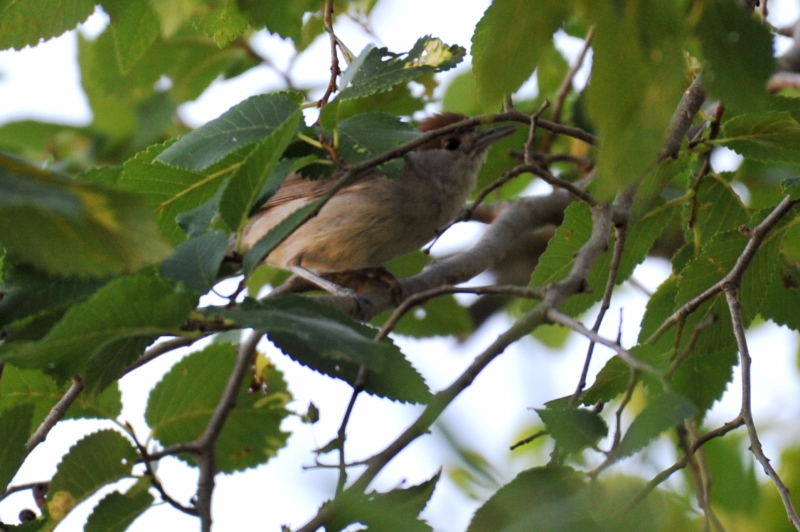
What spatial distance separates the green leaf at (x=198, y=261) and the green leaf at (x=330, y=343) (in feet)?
0.50

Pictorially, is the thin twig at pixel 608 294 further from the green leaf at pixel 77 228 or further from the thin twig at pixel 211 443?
the green leaf at pixel 77 228

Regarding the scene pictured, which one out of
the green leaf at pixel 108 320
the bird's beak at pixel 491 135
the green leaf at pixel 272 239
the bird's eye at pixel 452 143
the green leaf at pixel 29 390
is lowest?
the green leaf at pixel 108 320

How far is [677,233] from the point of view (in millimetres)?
5930

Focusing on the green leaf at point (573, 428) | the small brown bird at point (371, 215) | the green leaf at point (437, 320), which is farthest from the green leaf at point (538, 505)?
the green leaf at point (437, 320)

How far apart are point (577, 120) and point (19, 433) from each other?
3.74 metres

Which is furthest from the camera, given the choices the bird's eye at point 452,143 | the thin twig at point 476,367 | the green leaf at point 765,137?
the bird's eye at point 452,143

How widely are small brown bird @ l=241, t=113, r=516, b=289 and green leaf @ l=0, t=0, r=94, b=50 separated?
8.73 feet

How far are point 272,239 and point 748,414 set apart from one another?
145 centimetres

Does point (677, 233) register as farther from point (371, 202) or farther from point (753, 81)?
Result: point (753, 81)

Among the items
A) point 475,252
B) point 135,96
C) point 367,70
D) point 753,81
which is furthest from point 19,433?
point 135,96

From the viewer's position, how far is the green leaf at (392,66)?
255 centimetres

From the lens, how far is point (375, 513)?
1745 millimetres

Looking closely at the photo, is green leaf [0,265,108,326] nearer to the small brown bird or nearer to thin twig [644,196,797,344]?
thin twig [644,196,797,344]

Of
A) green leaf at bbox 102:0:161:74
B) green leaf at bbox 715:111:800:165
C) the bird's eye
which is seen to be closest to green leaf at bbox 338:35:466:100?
green leaf at bbox 102:0:161:74
